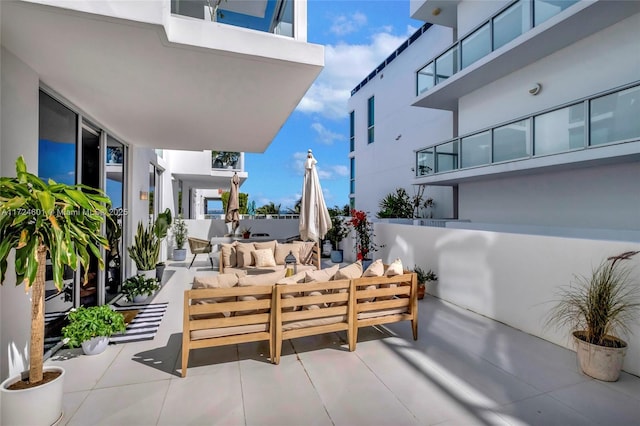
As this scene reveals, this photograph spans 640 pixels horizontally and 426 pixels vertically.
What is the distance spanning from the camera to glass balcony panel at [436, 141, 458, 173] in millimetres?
8750

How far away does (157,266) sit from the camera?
21.9 ft

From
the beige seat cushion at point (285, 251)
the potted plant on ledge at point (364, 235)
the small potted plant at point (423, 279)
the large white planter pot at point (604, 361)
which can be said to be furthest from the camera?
the potted plant on ledge at point (364, 235)

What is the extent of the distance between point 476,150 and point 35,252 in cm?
877

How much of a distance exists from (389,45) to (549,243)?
13.6 m

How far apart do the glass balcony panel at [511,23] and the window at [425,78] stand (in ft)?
7.39

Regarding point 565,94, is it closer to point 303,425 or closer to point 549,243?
point 549,243

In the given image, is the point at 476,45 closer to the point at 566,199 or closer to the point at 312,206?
the point at 566,199

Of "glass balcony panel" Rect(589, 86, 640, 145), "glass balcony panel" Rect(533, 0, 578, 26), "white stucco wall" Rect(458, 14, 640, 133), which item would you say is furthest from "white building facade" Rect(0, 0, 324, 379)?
"white stucco wall" Rect(458, 14, 640, 133)

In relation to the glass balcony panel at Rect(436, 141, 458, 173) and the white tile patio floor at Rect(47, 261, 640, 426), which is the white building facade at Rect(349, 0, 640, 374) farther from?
the white tile patio floor at Rect(47, 261, 640, 426)

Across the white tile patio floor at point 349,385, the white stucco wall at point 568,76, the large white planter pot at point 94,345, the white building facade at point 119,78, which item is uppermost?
the white stucco wall at point 568,76

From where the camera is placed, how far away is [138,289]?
515 centimetres

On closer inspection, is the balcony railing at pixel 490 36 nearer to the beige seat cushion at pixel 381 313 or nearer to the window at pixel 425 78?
the window at pixel 425 78

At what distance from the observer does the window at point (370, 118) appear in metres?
15.9

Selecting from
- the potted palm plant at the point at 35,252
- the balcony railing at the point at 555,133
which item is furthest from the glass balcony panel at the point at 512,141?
the potted palm plant at the point at 35,252
